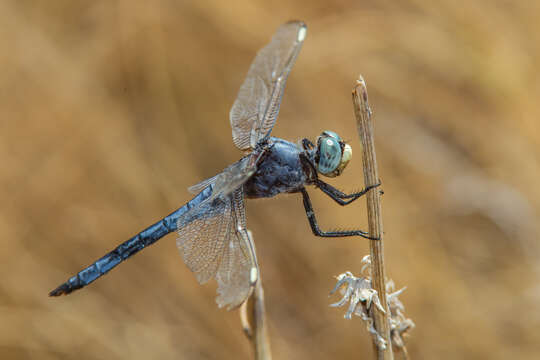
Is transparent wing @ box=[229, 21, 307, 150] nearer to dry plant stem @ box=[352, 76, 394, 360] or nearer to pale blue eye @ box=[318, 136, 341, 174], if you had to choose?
pale blue eye @ box=[318, 136, 341, 174]

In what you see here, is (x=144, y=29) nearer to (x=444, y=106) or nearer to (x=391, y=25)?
(x=391, y=25)

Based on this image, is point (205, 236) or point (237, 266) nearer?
point (237, 266)

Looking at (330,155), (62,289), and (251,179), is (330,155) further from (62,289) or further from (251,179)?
(62,289)

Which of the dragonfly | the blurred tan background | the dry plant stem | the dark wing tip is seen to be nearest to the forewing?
the dragonfly

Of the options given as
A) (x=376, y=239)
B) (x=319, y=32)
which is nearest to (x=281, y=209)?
(x=319, y=32)

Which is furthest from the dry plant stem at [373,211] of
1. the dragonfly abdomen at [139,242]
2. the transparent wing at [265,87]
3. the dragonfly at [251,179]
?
the dragonfly abdomen at [139,242]

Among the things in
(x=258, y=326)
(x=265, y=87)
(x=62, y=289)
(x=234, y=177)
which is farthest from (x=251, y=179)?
(x=62, y=289)

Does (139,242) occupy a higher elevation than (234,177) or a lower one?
higher
